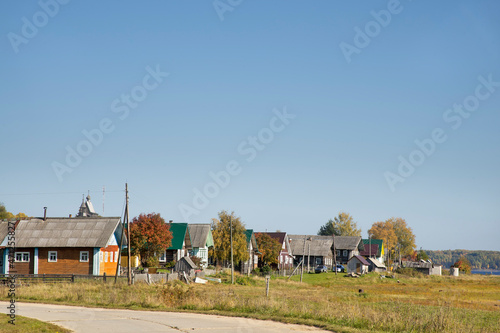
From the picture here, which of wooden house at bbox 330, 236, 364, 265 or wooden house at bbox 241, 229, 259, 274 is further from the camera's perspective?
wooden house at bbox 330, 236, 364, 265

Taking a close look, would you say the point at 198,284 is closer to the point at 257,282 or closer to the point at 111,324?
the point at 257,282

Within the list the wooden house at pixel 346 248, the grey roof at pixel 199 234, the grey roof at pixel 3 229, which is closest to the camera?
the grey roof at pixel 3 229

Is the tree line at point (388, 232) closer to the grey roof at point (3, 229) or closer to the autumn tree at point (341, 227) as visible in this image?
the autumn tree at point (341, 227)

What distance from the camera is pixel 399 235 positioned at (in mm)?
150000

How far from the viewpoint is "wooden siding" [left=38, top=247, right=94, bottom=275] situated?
5038cm

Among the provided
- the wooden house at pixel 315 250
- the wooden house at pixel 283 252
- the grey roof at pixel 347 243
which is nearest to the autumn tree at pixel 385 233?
the grey roof at pixel 347 243

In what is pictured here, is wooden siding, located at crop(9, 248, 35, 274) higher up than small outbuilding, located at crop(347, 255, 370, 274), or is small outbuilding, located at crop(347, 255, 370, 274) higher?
wooden siding, located at crop(9, 248, 35, 274)

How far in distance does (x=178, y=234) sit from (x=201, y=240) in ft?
12.9

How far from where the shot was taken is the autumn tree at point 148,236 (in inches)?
2213

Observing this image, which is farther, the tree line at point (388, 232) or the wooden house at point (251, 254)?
the tree line at point (388, 232)

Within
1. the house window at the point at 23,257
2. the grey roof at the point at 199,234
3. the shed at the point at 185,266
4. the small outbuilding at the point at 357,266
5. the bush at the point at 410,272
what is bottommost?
the bush at the point at 410,272

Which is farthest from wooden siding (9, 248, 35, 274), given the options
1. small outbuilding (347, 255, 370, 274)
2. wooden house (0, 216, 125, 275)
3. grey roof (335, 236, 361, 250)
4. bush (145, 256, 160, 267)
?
grey roof (335, 236, 361, 250)

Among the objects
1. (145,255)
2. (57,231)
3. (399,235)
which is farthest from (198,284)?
(399,235)

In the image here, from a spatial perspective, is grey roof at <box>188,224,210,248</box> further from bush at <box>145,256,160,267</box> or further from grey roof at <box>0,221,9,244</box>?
grey roof at <box>0,221,9,244</box>
